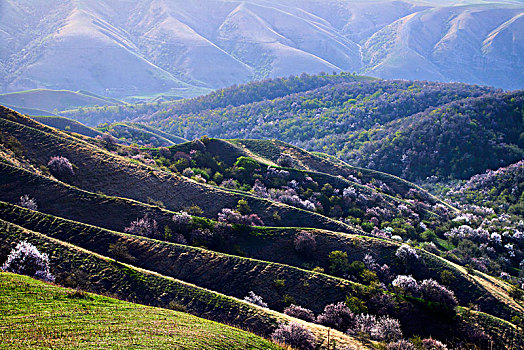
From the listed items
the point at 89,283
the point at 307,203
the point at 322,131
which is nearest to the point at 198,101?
the point at 322,131

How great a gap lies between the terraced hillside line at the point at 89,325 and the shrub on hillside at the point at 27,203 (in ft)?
41.2

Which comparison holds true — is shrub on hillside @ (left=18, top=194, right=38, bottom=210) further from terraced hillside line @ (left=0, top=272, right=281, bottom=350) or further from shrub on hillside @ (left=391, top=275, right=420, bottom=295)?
shrub on hillside @ (left=391, top=275, right=420, bottom=295)

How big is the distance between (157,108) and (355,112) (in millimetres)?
105379

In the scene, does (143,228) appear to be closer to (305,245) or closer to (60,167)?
(60,167)

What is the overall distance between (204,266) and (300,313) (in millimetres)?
7832

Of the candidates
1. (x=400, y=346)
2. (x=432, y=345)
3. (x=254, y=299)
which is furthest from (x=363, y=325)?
(x=254, y=299)

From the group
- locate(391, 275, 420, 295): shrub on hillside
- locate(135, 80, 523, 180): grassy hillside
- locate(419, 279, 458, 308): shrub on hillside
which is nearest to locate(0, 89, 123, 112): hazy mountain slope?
locate(135, 80, 523, 180): grassy hillside

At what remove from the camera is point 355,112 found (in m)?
124

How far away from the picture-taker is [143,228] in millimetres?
30219

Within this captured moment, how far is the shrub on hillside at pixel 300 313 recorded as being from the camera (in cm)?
2338

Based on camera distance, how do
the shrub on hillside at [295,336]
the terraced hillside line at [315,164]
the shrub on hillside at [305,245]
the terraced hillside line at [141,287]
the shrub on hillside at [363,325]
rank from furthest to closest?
the terraced hillside line at [315,164], the shrub on hillside at [305,245], the shrub on hillside at [363,325], the terraced hillside line at [141,287], the shrub on hillside at [295,336]

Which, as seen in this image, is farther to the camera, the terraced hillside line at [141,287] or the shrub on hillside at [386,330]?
the shrub on hillside at [386,330]

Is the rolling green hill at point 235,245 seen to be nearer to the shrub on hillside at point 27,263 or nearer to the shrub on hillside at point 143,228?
the shrub on hillside at point 143,228

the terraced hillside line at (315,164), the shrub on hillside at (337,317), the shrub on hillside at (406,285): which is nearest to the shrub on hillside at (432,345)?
the shrub on hillside at (337,317)
